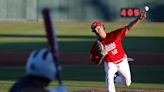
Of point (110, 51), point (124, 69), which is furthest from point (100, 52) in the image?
point (124, 69)

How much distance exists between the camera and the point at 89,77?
1672cm

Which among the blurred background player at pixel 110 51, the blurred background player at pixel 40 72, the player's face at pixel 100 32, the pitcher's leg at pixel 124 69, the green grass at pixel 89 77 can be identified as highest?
the blurred background player at pixel 40 72

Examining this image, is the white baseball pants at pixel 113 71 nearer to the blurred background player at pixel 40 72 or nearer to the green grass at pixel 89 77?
the green grass at pixel 89 77

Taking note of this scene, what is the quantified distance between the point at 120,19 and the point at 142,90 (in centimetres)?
2741

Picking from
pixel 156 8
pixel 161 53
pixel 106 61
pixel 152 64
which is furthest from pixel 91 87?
pixel 156 8

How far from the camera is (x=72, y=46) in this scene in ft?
84.7

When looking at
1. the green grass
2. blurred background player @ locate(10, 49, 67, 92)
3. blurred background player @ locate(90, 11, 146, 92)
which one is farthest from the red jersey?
blurred background player @ locate(10, 49, 67, 92)

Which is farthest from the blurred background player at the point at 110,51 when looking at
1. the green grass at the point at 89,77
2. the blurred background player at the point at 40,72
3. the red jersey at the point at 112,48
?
the blurred background player at the point at 40,72

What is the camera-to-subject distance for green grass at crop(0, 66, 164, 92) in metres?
15.2

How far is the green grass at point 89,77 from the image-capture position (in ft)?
49.7

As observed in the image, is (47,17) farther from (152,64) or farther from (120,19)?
(120,19)

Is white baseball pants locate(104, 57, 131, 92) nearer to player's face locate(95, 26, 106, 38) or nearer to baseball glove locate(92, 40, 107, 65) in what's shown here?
baseball glove locate(92, 40, 107, 65)

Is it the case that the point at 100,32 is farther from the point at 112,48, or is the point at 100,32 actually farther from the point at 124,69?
the point at 124,69

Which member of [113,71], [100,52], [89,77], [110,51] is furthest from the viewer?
[89,77]
